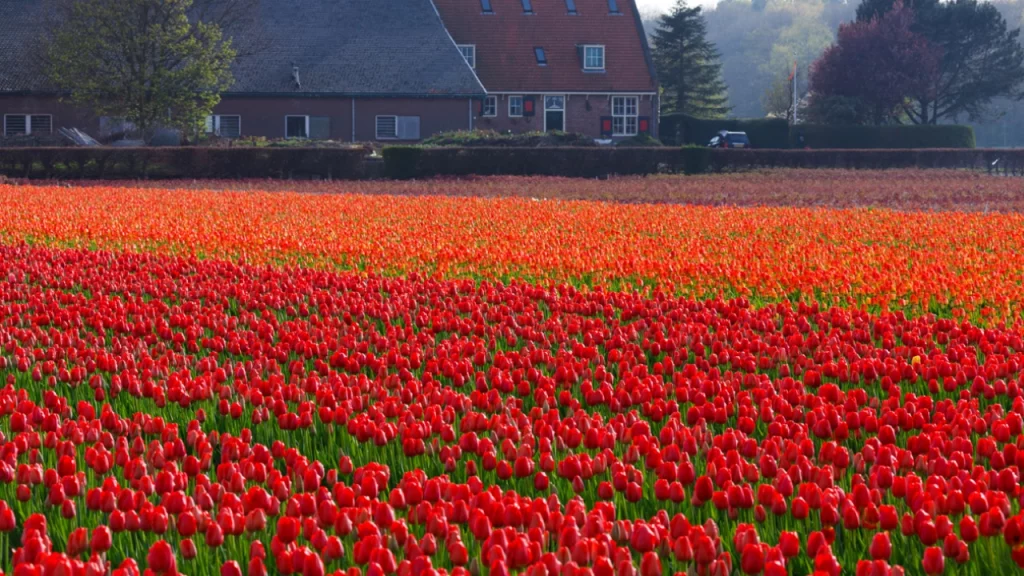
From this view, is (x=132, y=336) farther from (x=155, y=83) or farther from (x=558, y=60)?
(x=558, y=60)

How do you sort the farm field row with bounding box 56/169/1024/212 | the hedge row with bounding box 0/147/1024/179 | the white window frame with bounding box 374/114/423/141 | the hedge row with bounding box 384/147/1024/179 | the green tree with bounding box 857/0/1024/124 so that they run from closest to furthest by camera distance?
the farm field row with bounding box 56/169/1024/212 < the hedge row with bounding box 0/147/1024/179 < the hedge row with bounding box 384/147/1024/179 < the white window frame with bounding box 374/114/423/141 < the green tree with bounding box 857/0/1024/124

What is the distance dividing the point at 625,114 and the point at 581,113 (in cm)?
221

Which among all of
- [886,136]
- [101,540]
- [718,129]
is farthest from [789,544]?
[718,129]

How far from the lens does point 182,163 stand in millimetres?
35562

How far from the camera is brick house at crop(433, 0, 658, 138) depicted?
6062 cm

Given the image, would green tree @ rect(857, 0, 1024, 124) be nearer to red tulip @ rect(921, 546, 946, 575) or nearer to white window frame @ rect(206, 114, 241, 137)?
white window frame @ rect(206, 114, 241, 137)

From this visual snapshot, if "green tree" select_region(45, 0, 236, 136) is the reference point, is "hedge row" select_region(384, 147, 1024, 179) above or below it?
below

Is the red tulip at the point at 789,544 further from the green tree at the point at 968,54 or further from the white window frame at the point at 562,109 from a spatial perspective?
the green tree at the point at 968,54

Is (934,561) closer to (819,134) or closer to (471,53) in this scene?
(471,53)

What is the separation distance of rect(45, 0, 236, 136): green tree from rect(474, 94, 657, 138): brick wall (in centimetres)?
1695

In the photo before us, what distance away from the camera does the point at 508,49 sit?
6153cm

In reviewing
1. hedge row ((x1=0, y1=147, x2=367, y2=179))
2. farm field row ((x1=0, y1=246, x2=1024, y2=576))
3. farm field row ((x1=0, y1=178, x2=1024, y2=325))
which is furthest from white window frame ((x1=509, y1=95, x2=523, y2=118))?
farm field row ((x1=0, y1=246, x2=1024, y2=576))

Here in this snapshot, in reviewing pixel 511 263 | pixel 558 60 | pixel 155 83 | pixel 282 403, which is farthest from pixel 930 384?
pixel 558 60

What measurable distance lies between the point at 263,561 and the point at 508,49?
58.9 m
